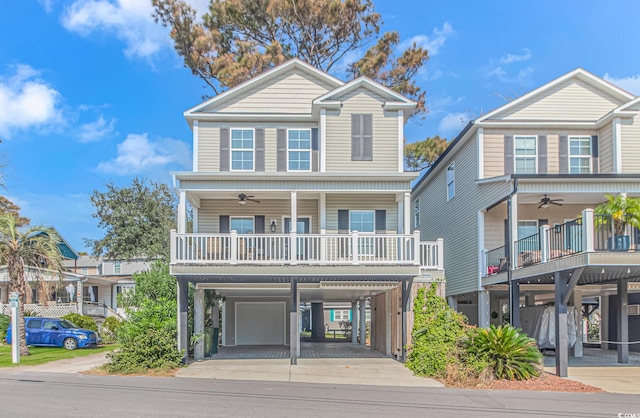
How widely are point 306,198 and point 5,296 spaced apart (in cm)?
2469

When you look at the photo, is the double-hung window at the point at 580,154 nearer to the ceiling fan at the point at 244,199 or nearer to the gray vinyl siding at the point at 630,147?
the gray vinyl siding at the point at 630,147

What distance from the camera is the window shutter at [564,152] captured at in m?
20.6

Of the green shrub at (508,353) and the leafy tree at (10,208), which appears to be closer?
the green shrub at (508,353)

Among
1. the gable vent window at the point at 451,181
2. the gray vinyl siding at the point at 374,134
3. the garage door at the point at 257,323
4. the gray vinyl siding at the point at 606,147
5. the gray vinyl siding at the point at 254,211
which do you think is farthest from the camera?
the garage door at the point at 257,323

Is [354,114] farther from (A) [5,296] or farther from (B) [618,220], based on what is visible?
(A) [5,296]

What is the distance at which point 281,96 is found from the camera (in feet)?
67.9

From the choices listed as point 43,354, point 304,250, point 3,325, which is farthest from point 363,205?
point 3,325

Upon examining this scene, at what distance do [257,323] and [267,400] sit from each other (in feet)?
43.2

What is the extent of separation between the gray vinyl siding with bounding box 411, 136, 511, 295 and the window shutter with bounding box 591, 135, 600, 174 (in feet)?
13.3

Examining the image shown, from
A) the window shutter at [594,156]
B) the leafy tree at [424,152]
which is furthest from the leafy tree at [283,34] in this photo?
the window shutter at [594,156]

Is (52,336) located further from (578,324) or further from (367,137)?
(578,324)

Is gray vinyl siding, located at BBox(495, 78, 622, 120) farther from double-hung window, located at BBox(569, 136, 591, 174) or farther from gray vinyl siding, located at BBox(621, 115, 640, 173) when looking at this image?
gray vinyl siding, located at BBox(621, 115, 640, 173)

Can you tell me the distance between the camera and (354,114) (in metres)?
20.1

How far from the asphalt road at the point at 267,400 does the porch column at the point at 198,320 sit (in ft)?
13.0
